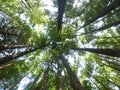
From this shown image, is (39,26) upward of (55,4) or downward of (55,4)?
downward

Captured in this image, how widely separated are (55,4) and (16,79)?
6047mm

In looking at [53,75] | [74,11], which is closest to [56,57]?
[53,75]

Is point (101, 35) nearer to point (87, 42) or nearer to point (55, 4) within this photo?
point (87, 42)

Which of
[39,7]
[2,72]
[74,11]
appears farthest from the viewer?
[39,7]

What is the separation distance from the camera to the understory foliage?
12.8 m

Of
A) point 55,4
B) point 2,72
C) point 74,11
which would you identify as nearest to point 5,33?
point 2,72

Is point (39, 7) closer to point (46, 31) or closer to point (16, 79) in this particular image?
point (46, 31)

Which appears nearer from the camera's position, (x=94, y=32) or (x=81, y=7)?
(x=81, y=7)

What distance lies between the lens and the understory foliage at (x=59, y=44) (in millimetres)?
12758

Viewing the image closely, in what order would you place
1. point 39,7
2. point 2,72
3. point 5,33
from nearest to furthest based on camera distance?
point 5,33 → point 2,72 → point 39,7

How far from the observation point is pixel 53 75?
14.7 m

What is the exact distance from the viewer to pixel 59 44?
1510 centimetres

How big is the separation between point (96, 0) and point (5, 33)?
6.30m

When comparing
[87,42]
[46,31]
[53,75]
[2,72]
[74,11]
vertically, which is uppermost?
[74,11]
